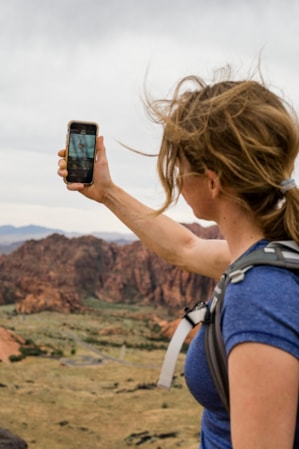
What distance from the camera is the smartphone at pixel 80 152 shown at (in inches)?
129

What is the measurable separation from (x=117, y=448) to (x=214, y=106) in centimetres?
1566

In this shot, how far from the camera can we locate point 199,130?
6.65 ft

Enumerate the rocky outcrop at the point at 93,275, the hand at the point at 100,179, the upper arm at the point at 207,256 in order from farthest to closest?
the rocky outcrop at the point at 93,275 < the hand at the point at 100,179 < the upper arm at the point at 207,256

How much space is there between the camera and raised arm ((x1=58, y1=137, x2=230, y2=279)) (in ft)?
11.6

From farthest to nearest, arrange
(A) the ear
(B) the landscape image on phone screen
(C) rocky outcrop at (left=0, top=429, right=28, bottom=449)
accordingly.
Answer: (C) rocky outcrop at (left=0, top=429, right=28, bottom=449) < (B) the landscape image on phone screen < (A) the ear

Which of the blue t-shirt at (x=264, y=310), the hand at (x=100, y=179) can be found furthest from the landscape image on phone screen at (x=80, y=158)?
the blue t-shirt at (x=264, y=310)

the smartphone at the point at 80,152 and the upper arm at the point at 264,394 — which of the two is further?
the smartphone at the point at 80,152

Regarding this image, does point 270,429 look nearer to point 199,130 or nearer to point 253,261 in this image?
point 253,261

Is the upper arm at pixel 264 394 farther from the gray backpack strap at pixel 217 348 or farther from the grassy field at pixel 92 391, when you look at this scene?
the grassy field at pixel 92 391

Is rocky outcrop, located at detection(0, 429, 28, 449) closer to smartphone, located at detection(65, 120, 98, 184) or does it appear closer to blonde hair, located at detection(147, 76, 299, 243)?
smartphone, located at detection(65, 120, 98, 184)

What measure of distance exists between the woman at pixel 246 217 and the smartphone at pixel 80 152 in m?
1.08

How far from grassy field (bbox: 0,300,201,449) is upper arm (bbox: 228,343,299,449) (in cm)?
1464

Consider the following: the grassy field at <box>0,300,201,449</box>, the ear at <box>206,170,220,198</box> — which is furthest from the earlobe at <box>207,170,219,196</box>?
the grassy field at <box>0,300,201,449</box>

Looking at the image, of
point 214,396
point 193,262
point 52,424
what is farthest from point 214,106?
point 52,424
